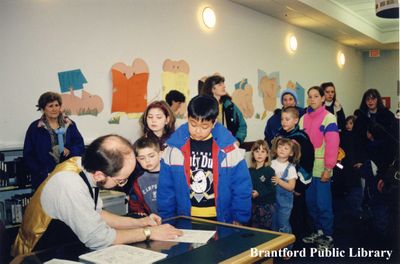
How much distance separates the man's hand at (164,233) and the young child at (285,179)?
1695mm

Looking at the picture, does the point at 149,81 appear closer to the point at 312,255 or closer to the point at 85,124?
the point at 85,124

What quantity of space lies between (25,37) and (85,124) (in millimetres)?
975

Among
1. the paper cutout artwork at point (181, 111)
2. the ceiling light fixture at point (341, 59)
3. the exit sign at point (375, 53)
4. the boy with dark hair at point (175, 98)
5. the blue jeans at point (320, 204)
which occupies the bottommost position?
the blue jeans at point (320, 204)

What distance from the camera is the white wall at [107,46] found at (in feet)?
11.5

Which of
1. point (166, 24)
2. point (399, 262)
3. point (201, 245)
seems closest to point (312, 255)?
point (399, 262)

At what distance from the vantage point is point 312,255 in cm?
333

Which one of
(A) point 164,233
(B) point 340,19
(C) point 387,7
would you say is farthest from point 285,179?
(B) point 340,19

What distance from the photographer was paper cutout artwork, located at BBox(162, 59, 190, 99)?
4562 millimetres

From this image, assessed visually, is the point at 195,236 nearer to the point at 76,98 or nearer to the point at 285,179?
the point at 285,179

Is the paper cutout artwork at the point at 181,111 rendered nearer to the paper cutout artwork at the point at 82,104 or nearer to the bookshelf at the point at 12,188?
the paper cutout artwork at the point at 82,104

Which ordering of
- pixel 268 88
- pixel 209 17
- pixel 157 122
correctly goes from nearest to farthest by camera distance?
pixel 157 122 → pixel 209 17 → pixel 268 88

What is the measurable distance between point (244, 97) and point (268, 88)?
74cm

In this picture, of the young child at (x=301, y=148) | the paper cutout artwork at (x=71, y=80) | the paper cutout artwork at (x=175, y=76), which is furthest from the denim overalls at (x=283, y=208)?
the paper cutout artwork at (x=71, y=80)

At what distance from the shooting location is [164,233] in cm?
166
